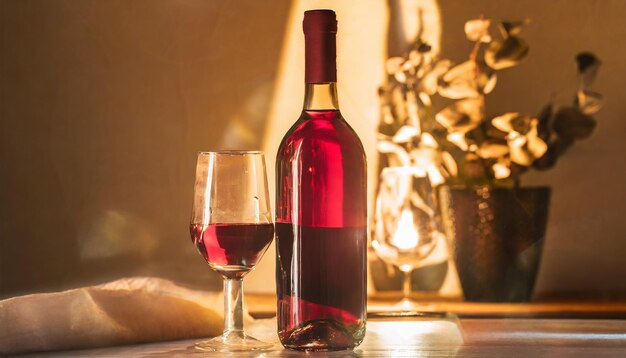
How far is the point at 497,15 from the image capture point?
1246 mm

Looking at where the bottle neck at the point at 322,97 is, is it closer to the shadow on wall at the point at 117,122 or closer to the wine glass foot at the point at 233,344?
the wine glass foot at the point at 233,344

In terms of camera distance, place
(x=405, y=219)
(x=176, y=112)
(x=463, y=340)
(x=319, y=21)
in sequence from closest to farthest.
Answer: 1. (x=319, y=21)
2. (x=463, y=340)
3. (x=405, y=219)
4. (x=176, y=112)

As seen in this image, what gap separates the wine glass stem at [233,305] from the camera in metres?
0.96

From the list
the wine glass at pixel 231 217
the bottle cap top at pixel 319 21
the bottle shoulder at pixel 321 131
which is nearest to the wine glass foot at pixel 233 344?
the wine glass at pixel 231 217

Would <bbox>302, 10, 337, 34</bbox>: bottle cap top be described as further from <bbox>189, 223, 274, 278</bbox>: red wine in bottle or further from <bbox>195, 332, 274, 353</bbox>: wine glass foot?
<bbox>195, 332, 274, 353</bbox>: wine glass foot

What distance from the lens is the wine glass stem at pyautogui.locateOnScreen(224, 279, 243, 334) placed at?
957mm

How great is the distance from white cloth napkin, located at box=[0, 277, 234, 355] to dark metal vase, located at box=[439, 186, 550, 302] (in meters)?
0.36

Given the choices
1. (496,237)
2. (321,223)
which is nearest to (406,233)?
(496,237)

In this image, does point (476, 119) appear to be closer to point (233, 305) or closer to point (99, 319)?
point (233, 305)

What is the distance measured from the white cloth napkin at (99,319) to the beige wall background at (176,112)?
261 mm

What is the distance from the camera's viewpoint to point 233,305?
0.96 meters

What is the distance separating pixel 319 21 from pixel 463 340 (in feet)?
1.28

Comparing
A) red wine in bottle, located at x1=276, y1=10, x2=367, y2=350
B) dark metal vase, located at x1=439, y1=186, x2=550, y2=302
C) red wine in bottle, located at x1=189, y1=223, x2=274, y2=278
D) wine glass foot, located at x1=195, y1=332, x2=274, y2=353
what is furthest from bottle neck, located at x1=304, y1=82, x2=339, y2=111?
dark metal vase, located at x1=439, y1=186, x2=550, y2=302

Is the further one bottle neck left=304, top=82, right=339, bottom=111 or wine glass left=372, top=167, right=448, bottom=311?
wine glass left=372, top=167, right=448, bottom=311
